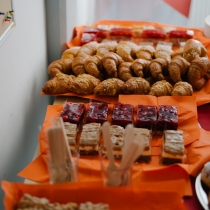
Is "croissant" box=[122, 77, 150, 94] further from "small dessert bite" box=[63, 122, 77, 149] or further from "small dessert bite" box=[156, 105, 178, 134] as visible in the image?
"small dessert bite" box=[63, 122, 77, 149]

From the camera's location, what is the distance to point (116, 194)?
1.01 metres

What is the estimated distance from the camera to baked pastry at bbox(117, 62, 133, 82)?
1.75 meters

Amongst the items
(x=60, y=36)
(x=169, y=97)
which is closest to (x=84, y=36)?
(x=60, y=36)

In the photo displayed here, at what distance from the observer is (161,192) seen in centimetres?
102

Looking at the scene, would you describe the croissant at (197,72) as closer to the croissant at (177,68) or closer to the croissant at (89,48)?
the croissant at (177,68)

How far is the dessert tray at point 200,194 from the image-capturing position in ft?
3.45

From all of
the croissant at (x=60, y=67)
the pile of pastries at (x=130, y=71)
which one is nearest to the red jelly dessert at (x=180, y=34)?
the pile of pastries at (x=130, y=71)

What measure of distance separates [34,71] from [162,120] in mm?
732

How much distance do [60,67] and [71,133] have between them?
1.92ft

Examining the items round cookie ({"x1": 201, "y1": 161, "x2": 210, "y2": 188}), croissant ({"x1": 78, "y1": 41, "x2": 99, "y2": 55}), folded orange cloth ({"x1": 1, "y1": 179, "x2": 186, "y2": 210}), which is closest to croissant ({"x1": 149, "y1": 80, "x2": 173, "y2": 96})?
croissant ({"x1": 78, "y1": 41, "x2": 99, "y2": 55})

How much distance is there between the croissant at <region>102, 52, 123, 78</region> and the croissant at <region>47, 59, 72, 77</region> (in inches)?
7.6

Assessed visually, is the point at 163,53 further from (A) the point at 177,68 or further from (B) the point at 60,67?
(B) the point at 60,67

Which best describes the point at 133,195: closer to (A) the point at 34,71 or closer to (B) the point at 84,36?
(A) the point at 34,71

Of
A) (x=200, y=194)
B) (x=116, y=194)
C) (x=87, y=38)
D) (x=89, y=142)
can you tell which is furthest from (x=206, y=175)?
(x=87, y=38)
